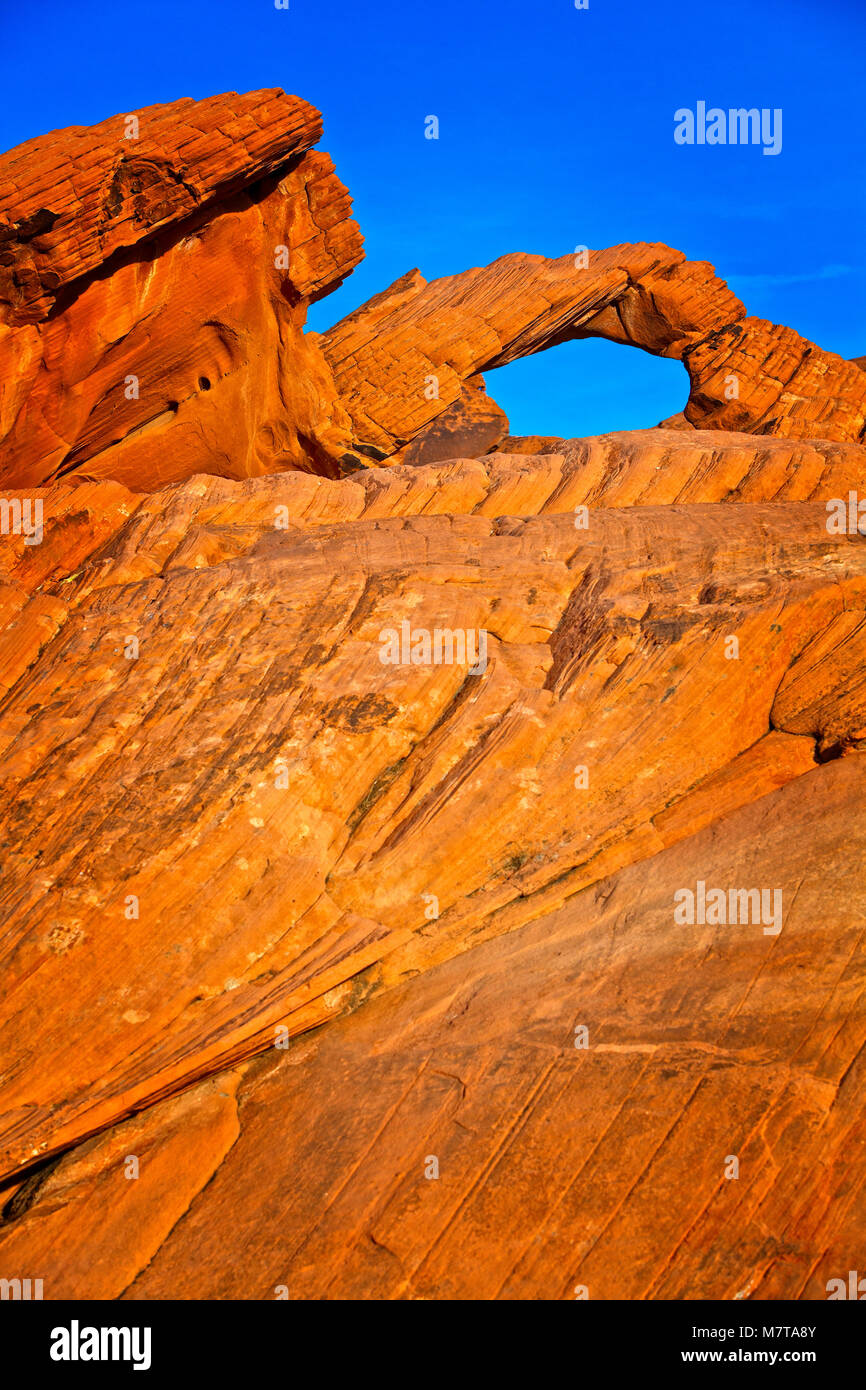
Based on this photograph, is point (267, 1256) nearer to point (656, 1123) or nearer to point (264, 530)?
point (656, 1123)

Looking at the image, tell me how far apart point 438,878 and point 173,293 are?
13.0 meters

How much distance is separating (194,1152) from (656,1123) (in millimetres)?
3770

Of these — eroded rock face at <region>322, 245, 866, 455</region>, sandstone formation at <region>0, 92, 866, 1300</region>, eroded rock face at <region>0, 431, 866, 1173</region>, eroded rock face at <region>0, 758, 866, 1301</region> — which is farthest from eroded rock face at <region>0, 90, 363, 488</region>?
eroded rock face at <region>0, 758, 866, 1301</region>

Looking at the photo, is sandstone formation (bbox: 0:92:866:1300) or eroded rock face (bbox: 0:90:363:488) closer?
sandstone formation (bbox: 0:92:866:1300)

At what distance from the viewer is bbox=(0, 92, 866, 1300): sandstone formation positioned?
7.87 meters

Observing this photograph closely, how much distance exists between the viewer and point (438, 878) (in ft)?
31.7

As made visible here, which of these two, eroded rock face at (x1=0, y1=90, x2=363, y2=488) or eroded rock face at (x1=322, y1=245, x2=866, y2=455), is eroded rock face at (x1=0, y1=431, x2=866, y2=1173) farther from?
eroded rock face at (x1=322, y1=245, x2=866, y2=455)

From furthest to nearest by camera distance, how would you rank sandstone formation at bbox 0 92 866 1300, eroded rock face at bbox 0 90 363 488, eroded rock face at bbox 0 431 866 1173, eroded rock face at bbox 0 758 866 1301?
eroded rock face at bbox 0 90 363 488, eroded rock face at bbox 0 431 866 1173, sandstone formation at bbox 0 92 866 1300, eroded rock face at bbox 0 758 866 1301

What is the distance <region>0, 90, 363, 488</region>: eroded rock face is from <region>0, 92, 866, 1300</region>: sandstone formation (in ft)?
12.8

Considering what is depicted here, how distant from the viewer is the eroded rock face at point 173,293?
1588 centimetres

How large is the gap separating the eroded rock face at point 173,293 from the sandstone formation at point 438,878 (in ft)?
12.8

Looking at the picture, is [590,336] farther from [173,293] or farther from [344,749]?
[344,749]

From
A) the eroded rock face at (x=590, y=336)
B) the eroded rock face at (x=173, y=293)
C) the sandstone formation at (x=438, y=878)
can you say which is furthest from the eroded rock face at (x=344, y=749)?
the eroded rock face at (x=590, y=336)
